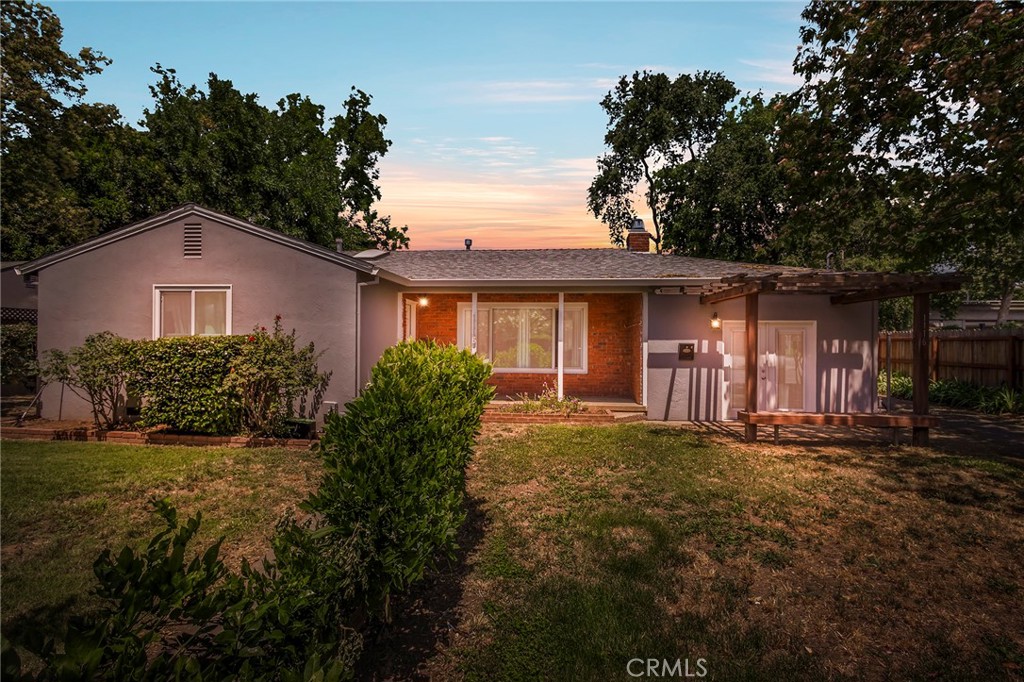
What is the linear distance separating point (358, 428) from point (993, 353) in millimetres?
21257

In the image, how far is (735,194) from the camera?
89.6 ft

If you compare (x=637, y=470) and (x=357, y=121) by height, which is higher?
(x=357, y=121)

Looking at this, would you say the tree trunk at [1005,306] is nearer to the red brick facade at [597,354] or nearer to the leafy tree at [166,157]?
the red brick facade at [597,354]

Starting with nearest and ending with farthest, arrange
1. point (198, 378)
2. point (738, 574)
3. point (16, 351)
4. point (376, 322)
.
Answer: point (738, 574), point (198, 378), point (376, 322), point (16, 351)

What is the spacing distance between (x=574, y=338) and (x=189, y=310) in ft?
33.3

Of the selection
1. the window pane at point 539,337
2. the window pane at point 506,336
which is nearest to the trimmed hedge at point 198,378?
the window pane at point 506,336

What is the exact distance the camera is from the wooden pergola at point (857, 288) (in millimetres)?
11023

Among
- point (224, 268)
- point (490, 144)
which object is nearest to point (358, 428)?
point (224, 268)

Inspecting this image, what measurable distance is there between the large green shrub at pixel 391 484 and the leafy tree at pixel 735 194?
2527cm

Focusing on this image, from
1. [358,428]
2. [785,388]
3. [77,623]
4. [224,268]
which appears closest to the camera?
[77,623]

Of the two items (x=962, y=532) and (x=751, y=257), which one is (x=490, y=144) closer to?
(x=962, y=532)

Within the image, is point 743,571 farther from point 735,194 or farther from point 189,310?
point 735,194

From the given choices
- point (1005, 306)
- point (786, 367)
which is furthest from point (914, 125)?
point (1005, 306)

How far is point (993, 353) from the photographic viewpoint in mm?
17953
